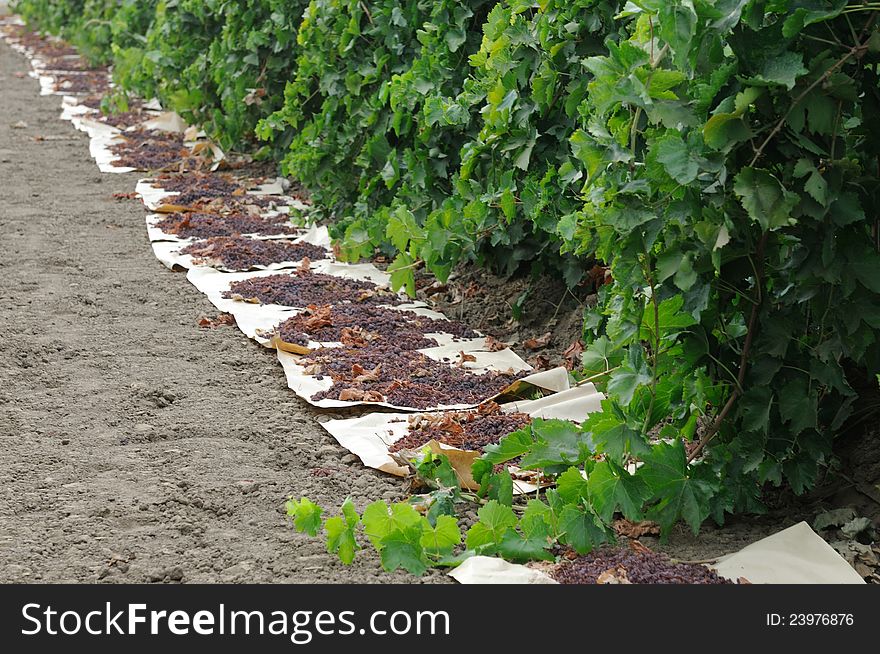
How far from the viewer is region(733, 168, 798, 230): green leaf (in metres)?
2.39

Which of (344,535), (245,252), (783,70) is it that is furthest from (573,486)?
(245,252)

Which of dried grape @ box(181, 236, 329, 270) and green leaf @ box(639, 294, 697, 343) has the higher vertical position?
green leaf @ box(639, 294, 697, 343)

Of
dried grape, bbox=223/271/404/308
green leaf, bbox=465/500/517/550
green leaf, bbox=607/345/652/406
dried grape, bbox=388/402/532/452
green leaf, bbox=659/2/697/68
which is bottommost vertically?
dried grape, bbox=223/271/404/308

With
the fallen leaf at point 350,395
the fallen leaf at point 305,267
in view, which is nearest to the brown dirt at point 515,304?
the fallen leaf at point 305,267

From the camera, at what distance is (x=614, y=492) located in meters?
2.70

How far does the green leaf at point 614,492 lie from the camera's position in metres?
2.69

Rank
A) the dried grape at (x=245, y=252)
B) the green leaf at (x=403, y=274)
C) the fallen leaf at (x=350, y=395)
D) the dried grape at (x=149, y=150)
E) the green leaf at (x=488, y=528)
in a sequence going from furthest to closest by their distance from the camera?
the dried grape at (x=149, y=150) → the dried grape at (x=245, y=252) → the green leaf at (x=403, y=274) → the fallen leaf at (x=350, y=395) → the green leaf at (x=488, y=528)

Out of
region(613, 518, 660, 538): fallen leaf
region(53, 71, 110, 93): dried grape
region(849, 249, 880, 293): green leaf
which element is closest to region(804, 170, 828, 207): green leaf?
region(849, 249, 880, 293): green leaf

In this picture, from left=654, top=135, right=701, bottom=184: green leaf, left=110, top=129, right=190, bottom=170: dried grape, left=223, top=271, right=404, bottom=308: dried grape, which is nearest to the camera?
left=654, top=135, right=701, bottom=184: green leaf

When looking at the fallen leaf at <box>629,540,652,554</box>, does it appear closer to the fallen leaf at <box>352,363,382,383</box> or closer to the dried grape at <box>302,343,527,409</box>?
the dried grape at <box>302,343,527,409</box>

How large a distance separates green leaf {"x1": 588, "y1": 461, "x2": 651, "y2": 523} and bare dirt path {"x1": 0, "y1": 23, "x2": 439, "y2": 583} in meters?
0.56

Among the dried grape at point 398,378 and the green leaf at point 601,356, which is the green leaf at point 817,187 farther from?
the dried grape at point 398,378

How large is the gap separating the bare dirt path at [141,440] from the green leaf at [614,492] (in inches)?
22.0

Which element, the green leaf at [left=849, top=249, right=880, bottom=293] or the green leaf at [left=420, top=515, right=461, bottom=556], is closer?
the green leaf at [left=849, top=249, right=880, bottom=293]
